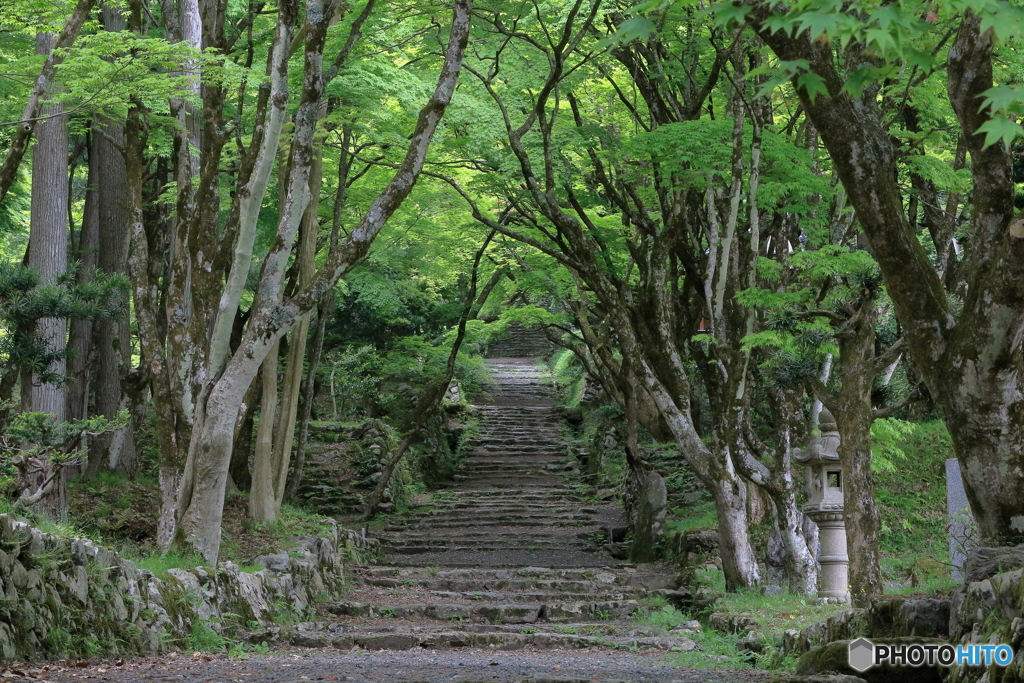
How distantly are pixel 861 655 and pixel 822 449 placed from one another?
462cm

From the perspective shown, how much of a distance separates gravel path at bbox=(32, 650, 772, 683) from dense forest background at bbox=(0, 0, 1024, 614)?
A: 1.63 metres

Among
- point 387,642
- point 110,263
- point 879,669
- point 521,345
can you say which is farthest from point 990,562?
point 521,345

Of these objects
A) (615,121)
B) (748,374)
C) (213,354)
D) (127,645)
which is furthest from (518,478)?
(127,645)

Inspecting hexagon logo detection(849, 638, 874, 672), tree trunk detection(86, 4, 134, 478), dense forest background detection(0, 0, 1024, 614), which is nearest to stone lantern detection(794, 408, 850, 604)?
dense forest background detection(0, 0, 1024, 614)

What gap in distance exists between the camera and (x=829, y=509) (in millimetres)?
8797

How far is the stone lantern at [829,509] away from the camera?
8.66 metres

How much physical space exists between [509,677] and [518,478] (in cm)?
1369

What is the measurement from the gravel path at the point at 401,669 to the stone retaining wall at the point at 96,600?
0.78 feet

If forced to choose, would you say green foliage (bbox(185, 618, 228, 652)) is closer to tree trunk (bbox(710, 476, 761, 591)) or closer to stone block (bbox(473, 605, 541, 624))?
stone block (bbox(473, 605, 541, 624))

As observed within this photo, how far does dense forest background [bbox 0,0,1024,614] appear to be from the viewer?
15.8ft

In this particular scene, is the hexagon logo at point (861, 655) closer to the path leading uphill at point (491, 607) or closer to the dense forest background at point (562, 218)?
the dense forest background at point (562, 218)

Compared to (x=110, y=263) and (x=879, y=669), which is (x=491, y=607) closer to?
(x=879, y=669)

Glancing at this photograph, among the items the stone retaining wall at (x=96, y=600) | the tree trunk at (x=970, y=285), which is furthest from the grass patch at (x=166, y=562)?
the tree trunk at (x=970, y=285)

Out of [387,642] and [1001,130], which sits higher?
[1001,130]
